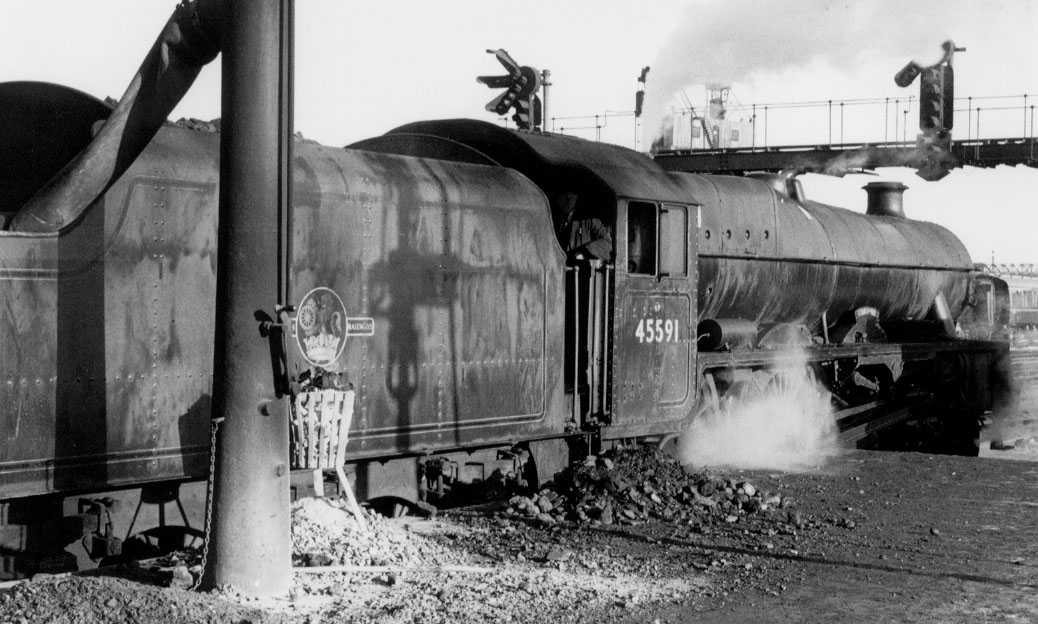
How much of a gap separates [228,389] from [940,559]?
15.3 feet

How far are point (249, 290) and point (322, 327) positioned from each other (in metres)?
1.68

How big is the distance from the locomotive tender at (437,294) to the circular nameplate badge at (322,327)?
0.07 meters

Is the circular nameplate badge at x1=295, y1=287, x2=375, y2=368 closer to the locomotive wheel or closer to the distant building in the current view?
the locomotive wheel

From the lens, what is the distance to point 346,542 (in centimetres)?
701

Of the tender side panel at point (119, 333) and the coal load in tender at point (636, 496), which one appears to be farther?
the coal load in tender at point (636, 496)

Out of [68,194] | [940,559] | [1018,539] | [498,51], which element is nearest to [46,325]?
[68,194]

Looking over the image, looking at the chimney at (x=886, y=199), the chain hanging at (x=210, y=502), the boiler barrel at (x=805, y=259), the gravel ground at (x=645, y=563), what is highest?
the chimney at (x=886, y=199)

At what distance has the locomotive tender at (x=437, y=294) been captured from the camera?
6.45 metres

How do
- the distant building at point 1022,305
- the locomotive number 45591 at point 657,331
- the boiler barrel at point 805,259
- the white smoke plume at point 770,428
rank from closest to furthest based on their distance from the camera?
the locomotive number 45591 at point 657,331 < the white smoke plume at point 770,428 < the boiler barrel at point 805,259 < the distant building at point 1022,305

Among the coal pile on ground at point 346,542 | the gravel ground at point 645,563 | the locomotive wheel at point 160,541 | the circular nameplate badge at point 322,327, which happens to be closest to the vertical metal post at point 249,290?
the gravel ground at point 645,563

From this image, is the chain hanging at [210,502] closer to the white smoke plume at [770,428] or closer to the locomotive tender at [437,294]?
the locomotive tender at [437,294]

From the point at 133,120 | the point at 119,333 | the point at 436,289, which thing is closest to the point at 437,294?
the point at 436,289

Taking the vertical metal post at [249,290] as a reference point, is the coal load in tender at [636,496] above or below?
below

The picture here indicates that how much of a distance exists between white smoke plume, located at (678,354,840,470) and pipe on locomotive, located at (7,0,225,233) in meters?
6.42
